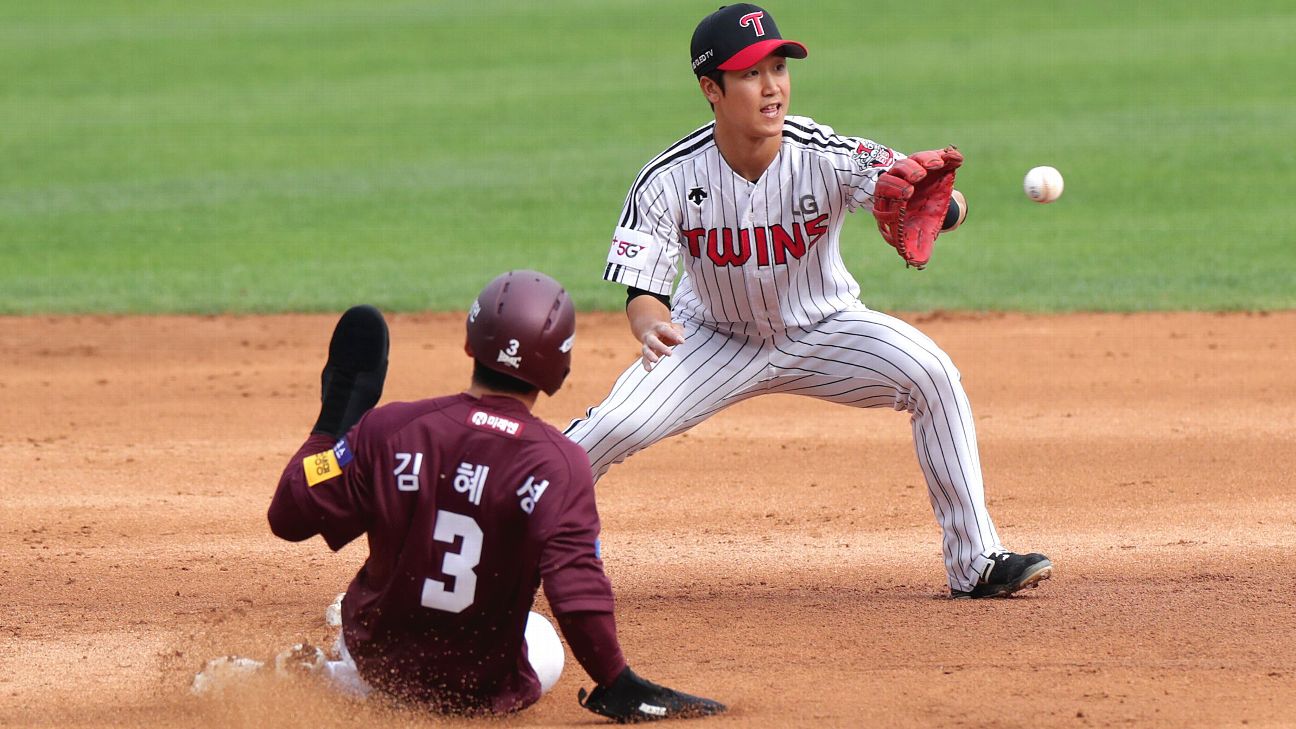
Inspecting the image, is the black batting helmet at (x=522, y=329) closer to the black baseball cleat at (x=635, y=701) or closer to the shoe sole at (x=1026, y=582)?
the black baseball cleat at (x=635, y=701)

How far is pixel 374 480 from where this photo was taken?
383cm

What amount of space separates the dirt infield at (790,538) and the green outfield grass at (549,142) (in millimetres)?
1846

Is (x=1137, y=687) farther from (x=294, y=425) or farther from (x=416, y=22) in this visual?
(x=416, y=22)

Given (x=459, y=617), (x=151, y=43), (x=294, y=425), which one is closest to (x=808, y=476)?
(x=294, y=425)

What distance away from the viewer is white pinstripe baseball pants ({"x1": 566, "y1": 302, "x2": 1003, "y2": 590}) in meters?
5.15

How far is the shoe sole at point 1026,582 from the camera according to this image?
509cm

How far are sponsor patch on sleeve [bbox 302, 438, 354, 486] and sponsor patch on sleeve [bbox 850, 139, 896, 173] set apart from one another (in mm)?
2114

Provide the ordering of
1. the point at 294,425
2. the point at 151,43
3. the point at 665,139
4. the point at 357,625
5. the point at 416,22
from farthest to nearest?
1. the point at 416,22
2. the point at 151,43
3. the point at 665,139
4. the point at 294,425
5. the point at 357,625

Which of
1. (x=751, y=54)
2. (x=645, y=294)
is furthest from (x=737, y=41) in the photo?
(x=645, y=294)

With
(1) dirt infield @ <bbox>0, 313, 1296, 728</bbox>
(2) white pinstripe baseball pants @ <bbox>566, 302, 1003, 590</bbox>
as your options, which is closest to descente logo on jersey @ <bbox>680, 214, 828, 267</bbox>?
(2) white pinstripe baseball pants @ <bbox>566, 302, 1003, 590</bbox>

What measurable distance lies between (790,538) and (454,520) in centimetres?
264

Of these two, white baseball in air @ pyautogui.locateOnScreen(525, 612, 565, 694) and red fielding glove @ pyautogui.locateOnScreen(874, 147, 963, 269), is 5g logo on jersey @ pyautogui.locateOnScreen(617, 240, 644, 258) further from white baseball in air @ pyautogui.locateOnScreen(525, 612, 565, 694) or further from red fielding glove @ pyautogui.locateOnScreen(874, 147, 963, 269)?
white baseball in air @ pyautogui.locateOnScreen(525, 612, 565, 694)

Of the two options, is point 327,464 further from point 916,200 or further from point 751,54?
point 916,200

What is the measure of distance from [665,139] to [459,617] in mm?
14878
